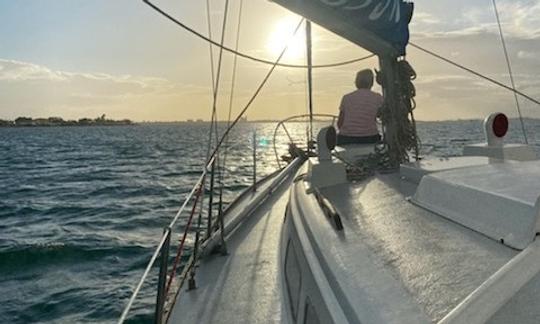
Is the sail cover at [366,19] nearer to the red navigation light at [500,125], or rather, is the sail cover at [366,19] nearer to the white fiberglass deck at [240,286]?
the red navigation light at [500,125]

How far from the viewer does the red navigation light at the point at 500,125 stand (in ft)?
14.0

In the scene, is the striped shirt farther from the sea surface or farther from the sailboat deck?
the sailboat deck

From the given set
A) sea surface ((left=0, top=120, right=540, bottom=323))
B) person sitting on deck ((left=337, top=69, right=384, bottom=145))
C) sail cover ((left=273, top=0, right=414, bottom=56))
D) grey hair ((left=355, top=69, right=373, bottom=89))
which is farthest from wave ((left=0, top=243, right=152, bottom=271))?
sail cover ((left=273, top=0, right=414, bottom=56))

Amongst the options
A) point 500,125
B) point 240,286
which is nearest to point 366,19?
point 500,125

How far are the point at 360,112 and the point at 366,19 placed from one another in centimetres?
221

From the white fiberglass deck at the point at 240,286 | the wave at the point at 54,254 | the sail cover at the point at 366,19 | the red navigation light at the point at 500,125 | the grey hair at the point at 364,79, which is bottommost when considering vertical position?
the wave at the point at 54,254

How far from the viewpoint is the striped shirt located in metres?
5.88

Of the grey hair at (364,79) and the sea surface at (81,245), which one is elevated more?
the grey hair at (364,79)

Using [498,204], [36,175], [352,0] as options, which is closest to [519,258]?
[498,204]

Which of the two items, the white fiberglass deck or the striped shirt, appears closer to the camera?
the white fiberglass deck

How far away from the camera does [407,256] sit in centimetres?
215

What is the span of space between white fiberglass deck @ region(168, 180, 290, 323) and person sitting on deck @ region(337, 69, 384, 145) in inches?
70.9

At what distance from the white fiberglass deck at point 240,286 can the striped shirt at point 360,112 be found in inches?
71.9

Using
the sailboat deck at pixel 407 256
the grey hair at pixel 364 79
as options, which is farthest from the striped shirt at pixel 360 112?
the sailboat deck at pixel 407 256
